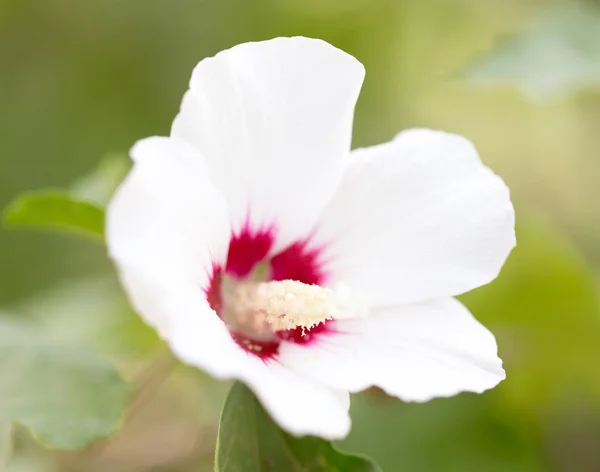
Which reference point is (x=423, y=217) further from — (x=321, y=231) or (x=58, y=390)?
(x=58, y=390)

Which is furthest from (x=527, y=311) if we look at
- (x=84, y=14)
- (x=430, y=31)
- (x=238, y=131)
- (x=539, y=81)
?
(x=84, y=14)

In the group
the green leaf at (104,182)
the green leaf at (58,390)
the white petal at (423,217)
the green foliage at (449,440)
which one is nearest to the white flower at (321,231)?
the white petal at (423,217)

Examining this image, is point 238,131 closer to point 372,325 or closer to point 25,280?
point 372,325

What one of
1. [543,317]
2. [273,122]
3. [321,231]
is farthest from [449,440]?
[273,122]

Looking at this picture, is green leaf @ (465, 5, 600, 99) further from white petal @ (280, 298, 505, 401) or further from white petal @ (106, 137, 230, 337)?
white petal @ (106, 137, 230, 337)

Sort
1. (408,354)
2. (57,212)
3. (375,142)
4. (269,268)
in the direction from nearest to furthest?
1. (408,354)
2. (269,268)
3. (57,212)
4. (375,142)

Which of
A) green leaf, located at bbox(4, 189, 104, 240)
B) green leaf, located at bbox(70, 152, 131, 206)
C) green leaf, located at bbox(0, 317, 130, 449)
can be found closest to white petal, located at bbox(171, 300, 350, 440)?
green leaf, located at bbox(0, 317, 130, 449)
